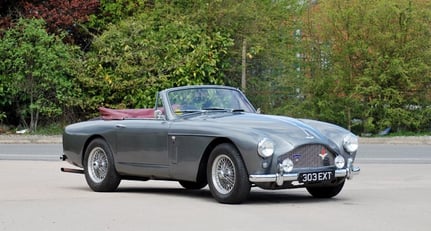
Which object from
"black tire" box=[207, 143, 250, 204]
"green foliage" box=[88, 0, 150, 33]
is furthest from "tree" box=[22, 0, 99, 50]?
"black tire" box=[207, 143, 250, 204]

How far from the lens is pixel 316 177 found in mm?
→ 10023

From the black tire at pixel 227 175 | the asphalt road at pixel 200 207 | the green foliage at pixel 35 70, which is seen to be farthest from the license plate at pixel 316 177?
the green foliage at pixel 35 70

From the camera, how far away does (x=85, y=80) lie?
2741cm

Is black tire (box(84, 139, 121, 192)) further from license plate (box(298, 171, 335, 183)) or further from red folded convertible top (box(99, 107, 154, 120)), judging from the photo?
license plate (box(298, 171, 335, 183))

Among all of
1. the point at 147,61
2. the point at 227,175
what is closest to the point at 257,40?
the point at 147,61

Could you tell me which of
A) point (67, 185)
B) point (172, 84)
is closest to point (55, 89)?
point (172, 84)

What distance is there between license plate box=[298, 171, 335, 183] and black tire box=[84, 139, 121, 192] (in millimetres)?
2885

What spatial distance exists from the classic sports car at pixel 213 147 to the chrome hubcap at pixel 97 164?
0.04ft

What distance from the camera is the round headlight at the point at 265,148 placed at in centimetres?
976

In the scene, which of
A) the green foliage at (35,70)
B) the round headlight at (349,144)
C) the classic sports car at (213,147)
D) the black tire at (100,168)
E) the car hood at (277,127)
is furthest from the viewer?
the green foliage at (35,70)

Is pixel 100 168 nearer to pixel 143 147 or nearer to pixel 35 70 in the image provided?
pixel 143 147

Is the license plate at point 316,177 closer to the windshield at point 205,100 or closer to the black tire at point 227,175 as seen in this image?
the black tire at point 227,175

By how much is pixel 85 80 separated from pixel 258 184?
59.6 ft

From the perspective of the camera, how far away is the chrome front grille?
992 cm
